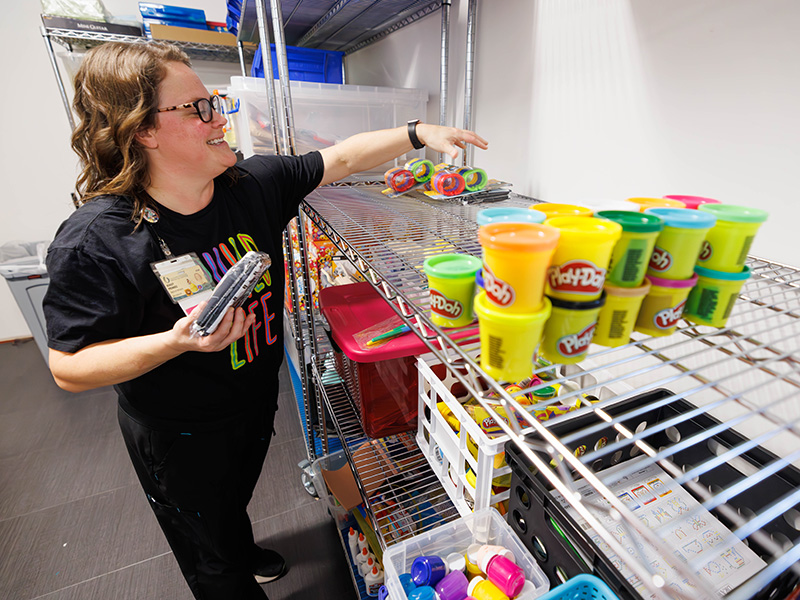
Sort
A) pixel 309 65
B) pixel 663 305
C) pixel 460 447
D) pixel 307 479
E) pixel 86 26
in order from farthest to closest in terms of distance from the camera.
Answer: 1. pixel 86 26
2. pixel 309 65
3. pixel 307 479
4. pixel 460 447
5. pixel 663 305

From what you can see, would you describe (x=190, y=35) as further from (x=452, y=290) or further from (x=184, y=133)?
(x=452, y=290)

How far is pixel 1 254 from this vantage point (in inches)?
108

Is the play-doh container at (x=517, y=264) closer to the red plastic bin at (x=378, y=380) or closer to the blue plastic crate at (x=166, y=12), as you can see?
the red plastic bin at (x=378, y=380)

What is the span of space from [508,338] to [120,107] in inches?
35.4

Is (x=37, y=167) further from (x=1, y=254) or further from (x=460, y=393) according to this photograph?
(x=460, y=393)

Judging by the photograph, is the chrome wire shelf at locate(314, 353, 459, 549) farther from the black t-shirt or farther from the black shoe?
the black shoe

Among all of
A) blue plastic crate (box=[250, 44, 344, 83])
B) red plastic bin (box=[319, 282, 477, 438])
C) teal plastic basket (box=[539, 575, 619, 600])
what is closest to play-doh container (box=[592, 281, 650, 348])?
teal plastic basket (box=[539, 575, 619, 600])

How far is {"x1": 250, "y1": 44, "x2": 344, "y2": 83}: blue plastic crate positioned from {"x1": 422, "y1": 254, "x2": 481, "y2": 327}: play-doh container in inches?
71.4

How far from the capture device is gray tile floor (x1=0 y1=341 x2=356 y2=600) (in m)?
1.39

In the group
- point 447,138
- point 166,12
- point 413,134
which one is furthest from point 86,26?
point 447,138

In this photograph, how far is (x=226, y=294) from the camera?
2.23 feet

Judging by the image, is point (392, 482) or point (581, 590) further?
point (392, 482)

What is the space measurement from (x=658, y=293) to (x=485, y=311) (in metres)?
0.24

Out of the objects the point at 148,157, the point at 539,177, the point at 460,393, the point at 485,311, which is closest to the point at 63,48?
the point at 148,157
